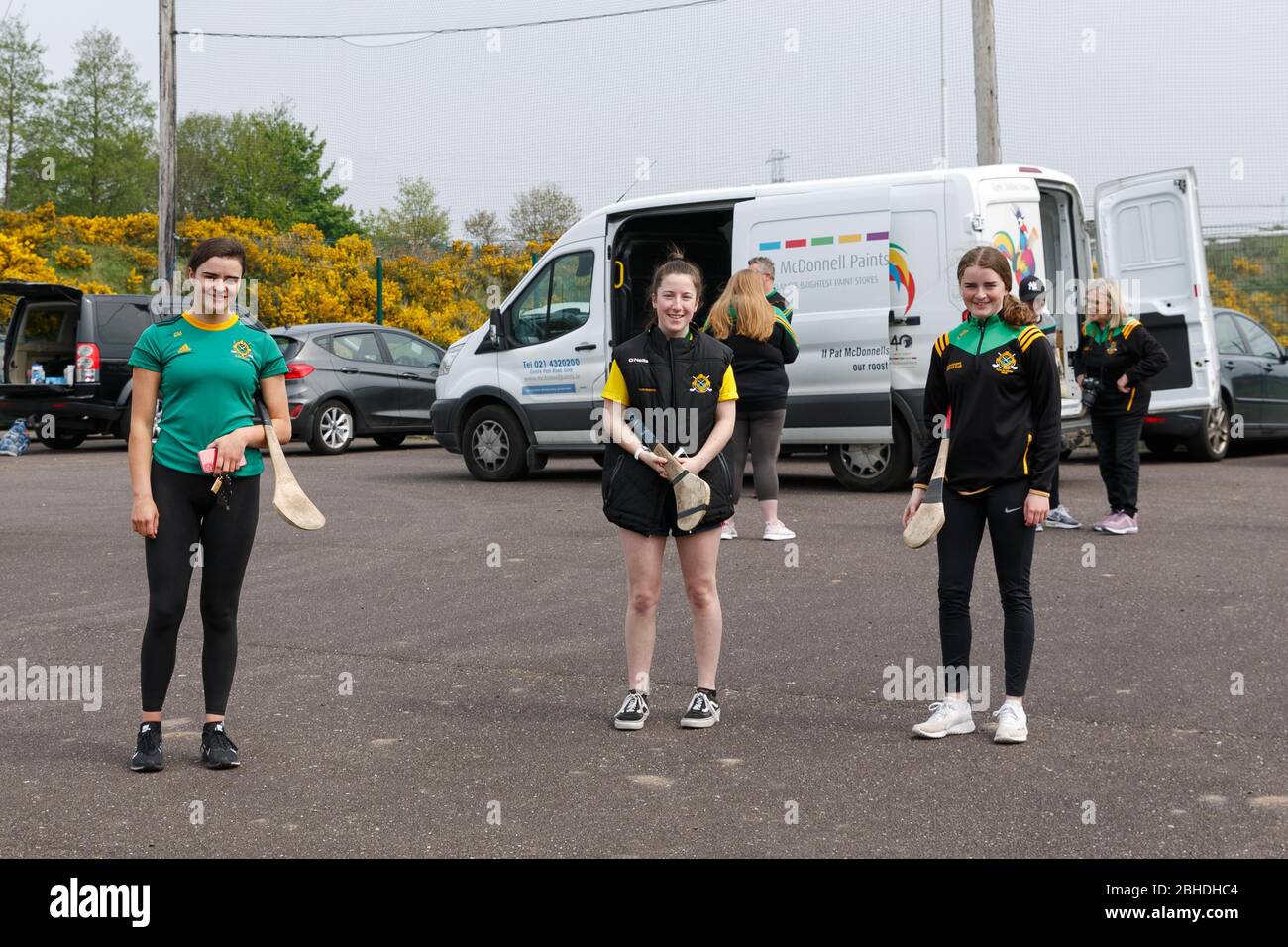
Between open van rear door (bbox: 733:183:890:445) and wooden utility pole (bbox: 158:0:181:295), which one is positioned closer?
open van rear door (bbox: 733:183:890:445)

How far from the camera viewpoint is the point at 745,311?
10.3 meters

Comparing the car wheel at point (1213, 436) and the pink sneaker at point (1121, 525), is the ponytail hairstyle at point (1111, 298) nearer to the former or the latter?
the pink sneaker at point (1121, 525)

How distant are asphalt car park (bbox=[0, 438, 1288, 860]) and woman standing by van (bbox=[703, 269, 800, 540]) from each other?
19.0 inches

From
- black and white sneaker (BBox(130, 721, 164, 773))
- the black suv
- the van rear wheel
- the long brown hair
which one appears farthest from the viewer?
the van rear wheel

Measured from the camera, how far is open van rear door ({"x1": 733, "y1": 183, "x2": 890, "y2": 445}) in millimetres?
12500

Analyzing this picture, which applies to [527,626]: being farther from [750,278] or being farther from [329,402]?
[329,402]

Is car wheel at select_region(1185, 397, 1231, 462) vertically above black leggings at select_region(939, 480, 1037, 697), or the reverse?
car wheel at select_region(1185, 397, 1231, 462)

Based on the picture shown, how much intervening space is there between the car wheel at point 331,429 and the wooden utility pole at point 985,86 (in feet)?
28.7

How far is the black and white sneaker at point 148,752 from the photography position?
16.6 feet

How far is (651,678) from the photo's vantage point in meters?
6.41

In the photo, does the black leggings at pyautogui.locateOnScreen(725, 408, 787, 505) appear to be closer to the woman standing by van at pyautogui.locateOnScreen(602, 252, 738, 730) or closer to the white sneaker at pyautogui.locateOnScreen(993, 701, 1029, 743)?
the woman standing by van at pyautogui.locateOnScreen(602, 252, 738, 730)

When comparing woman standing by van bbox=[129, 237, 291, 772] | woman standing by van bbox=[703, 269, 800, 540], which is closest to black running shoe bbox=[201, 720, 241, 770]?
woman standing by van bbox=[129, 237, 291, 772]
